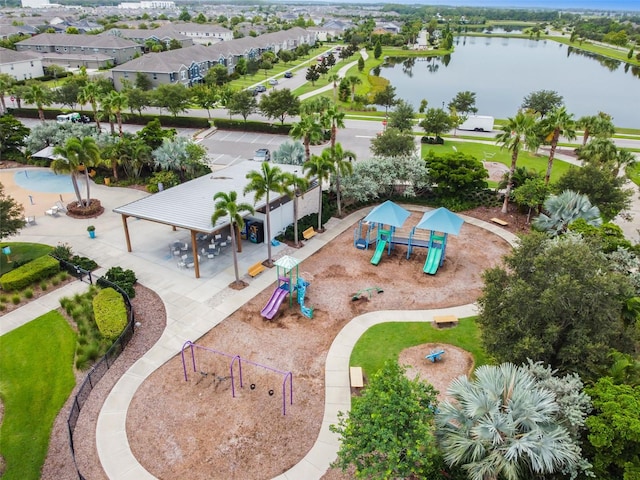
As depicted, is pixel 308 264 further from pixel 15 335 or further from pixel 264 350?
A: pixel 15 335

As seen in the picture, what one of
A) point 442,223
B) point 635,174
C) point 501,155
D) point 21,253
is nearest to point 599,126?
point 635,174

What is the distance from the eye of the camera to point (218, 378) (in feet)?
62.1

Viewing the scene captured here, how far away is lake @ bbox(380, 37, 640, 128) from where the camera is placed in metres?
87.5

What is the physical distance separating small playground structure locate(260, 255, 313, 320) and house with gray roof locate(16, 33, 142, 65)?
95402mm

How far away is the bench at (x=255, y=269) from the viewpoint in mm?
26447

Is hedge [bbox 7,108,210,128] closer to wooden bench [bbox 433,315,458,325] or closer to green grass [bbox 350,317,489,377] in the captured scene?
green grass [bbox 350,317,489,377]

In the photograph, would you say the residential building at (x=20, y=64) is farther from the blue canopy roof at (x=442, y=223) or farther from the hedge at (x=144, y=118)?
the blue canopy roof at (x=442, y=223)

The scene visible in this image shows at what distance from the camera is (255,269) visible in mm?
26734

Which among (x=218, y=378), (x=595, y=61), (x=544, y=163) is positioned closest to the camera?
(x=218, y=378)

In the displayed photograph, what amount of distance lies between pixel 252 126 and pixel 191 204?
3347 centimetres

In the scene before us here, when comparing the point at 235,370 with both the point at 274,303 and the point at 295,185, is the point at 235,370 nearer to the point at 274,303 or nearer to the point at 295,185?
the point at 274,303

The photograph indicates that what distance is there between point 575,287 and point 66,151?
31.4m

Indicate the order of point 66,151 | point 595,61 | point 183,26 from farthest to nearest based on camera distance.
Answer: point 183,26 → point 595,61 → point 66,151

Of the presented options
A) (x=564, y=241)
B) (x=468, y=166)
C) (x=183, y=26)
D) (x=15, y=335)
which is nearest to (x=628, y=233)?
(x=468, y=166)
